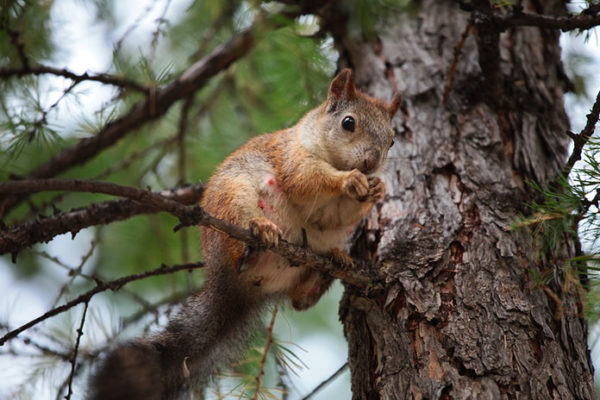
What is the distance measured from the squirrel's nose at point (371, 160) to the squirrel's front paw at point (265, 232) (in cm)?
48

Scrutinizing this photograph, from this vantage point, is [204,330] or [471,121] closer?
[204,330]

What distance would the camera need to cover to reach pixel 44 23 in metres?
3.07

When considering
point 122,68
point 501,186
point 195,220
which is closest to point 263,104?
point 122,68

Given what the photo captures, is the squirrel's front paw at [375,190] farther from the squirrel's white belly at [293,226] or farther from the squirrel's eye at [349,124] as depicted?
the squirrel's eye at [349,124]

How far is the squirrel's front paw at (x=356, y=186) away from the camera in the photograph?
216 cm

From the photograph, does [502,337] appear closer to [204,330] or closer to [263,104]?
[204,330]

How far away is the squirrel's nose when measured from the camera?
2.30 m

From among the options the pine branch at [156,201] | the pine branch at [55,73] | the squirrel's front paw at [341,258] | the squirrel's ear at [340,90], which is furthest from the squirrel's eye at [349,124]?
the pine branch at [55,73]

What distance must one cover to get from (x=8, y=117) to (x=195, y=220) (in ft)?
Result: 4.52

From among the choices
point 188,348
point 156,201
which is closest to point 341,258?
point 188,348

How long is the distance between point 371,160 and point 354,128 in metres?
0.20

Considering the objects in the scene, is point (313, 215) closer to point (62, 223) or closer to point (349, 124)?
point (349, 124)

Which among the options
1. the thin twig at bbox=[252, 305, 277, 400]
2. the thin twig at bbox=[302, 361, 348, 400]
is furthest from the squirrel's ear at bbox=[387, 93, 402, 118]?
the thin twig at bbox=[302, 361, 348, 400]

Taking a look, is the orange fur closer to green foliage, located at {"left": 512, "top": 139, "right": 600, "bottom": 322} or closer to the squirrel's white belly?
the squirrel's white belly
